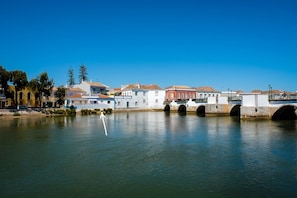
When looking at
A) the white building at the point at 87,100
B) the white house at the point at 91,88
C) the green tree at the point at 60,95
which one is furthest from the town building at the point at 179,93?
the green tree at the point at 60,95

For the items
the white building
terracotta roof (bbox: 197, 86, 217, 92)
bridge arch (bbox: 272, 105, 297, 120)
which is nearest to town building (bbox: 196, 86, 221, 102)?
terracotta roof (bbox: 197, 86, 217, 92)

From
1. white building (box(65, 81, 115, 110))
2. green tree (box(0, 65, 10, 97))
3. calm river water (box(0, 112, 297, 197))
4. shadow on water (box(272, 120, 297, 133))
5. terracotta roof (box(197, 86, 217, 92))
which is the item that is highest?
green tree (box(0, 65, 10, 97))

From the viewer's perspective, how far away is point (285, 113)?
35906mm

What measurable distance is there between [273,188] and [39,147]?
14.5m

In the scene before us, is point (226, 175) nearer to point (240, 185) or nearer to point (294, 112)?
point (240, 185)

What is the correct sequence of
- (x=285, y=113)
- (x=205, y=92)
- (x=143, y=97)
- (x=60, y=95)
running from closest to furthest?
(x=285, y=113), (x=60, y=95), (x=143, y=97), (x=205, y=92)

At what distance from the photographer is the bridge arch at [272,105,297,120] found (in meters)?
33.9

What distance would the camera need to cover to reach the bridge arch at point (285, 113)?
3391 centimetres

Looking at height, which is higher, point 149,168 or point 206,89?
point 206,89

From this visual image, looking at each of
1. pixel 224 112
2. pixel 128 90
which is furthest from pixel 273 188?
pixel 128 90

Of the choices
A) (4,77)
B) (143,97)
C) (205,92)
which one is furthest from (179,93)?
(4,77)

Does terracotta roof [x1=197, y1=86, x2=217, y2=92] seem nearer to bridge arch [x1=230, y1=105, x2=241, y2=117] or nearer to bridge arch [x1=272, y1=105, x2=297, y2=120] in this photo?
bridge arch [x1=230, y1=105, x2=241, y2=117]

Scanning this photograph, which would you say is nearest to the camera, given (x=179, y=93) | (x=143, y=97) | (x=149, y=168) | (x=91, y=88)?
(x=149, y=168)

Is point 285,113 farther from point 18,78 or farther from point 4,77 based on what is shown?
point 4,77
